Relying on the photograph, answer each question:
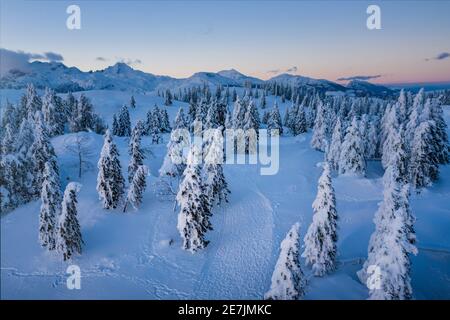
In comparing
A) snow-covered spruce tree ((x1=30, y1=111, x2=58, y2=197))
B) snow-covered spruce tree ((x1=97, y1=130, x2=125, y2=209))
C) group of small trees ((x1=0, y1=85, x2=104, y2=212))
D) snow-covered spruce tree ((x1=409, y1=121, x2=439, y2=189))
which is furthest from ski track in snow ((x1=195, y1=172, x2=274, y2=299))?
snow-covered spruce tree ((x1=409, y1=121, x2=439, y2=189))

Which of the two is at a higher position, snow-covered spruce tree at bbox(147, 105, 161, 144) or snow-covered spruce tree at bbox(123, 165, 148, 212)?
snow-covered spruce tree at bbox(147, 105, 161, 144)

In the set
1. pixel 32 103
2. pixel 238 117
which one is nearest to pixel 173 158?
pixel 238 117

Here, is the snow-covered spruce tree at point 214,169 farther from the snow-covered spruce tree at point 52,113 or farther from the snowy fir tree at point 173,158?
the snow-covered spruce tree at point 52,113

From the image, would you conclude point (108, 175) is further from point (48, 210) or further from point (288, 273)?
point (288, 273)

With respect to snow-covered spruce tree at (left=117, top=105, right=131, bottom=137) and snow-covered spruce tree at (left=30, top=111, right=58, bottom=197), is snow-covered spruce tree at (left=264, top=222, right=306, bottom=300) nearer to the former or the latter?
snow-covered spruce tree at (left=30, top=111, right=58, bottom=197)

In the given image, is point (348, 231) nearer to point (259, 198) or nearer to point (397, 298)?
point (259, 198)

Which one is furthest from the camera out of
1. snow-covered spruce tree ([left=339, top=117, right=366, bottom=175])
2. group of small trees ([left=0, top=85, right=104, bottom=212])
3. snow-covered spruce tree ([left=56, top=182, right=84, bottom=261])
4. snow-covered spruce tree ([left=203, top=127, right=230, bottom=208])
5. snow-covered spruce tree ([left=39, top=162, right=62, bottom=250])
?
snow-covered spruce tree ([left=339, top=117, right=366, bottom=175])
